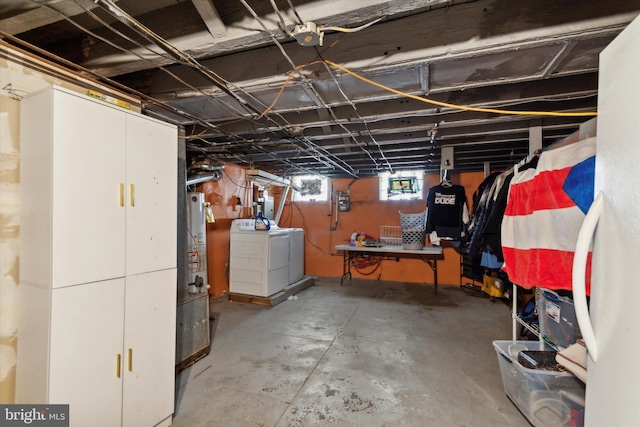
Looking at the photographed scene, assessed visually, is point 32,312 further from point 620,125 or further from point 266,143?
point 266,143

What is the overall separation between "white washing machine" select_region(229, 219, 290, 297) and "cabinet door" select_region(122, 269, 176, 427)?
240 cm

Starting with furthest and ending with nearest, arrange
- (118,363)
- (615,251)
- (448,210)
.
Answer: (448,210) < (118,363) < (615,251)

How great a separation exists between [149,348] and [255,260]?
102 inches

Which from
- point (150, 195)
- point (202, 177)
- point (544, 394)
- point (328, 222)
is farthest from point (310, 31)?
point (328, 222)

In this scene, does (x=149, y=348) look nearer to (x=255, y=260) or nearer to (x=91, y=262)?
(x=91, y=262)

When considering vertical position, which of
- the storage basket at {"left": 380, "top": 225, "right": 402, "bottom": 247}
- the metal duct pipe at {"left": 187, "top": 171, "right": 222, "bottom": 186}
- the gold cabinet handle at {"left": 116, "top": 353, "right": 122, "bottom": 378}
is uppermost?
the metal duct pipe at {"left": 187, "top": 171, "right": 222, "bottom": 186}

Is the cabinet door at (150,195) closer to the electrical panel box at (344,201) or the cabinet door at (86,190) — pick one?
the cabinet door at (86,190)

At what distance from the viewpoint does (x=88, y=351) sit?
4.32ft

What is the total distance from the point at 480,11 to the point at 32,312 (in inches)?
106

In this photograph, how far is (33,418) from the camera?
1232 mm

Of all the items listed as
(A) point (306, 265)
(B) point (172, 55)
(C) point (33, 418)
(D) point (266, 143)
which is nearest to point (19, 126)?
(B) point (172, 55)

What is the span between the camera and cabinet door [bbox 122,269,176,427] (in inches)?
58.9

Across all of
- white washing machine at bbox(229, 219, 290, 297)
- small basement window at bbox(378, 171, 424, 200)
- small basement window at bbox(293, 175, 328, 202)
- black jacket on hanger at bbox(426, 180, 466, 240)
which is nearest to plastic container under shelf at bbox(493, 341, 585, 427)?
black jacket on hanger at bbox(426, 180, 466, 240)

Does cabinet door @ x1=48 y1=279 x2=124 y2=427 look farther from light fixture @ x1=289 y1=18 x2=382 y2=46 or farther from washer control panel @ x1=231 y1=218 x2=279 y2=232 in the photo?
washer control panel @ x1=231 y1=218 x2=279 y2=232
